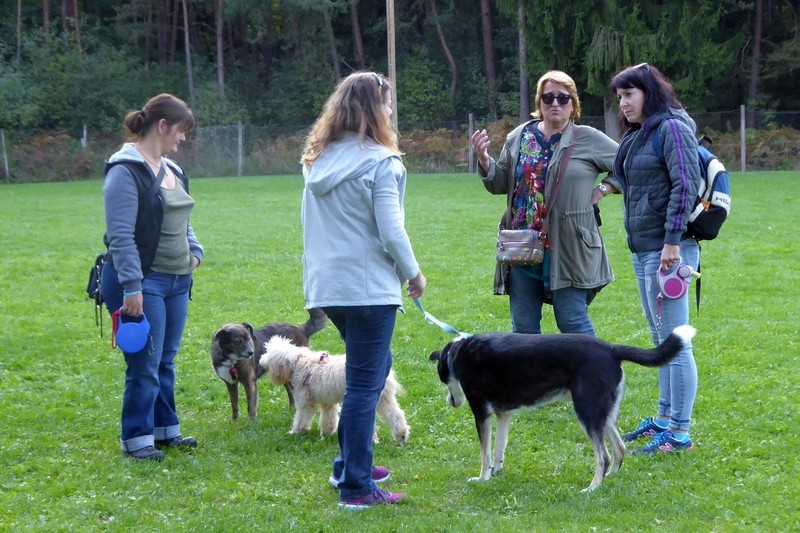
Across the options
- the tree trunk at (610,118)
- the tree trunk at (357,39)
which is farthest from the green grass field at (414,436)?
the tree trunk at (357,39)

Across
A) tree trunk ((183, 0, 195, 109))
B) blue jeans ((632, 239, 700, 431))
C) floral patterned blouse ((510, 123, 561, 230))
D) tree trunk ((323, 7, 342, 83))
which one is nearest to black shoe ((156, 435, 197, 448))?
floral patterned blouse ((510, 123, 561, 230))

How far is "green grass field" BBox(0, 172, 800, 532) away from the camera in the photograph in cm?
397

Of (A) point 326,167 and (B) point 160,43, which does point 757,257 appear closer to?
(A) point 326,167

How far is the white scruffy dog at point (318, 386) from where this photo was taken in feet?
16.9

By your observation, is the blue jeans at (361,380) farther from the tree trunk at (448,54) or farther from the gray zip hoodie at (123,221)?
the tree trunk at (448,54)

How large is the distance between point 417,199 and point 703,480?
1537 centimetres

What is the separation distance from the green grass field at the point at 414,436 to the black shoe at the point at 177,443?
103 mm

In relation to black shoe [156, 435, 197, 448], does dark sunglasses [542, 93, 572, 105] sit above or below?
above

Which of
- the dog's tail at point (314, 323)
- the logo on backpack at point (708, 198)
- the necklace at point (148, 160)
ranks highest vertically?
the necklace at point (148, 160)

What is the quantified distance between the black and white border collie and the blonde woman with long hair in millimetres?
691

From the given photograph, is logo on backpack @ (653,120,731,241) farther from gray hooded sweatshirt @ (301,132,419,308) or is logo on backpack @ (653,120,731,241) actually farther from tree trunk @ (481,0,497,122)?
tree trunk @ (481,0,497,122)

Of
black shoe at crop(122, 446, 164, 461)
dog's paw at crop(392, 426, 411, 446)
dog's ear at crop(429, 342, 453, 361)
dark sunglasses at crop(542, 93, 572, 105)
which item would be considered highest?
dark sunglasses at crop(542, 93, 572, 105)

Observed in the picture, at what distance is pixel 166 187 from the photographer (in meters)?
4.68

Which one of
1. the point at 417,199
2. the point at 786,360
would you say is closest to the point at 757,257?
the point at 786,360
